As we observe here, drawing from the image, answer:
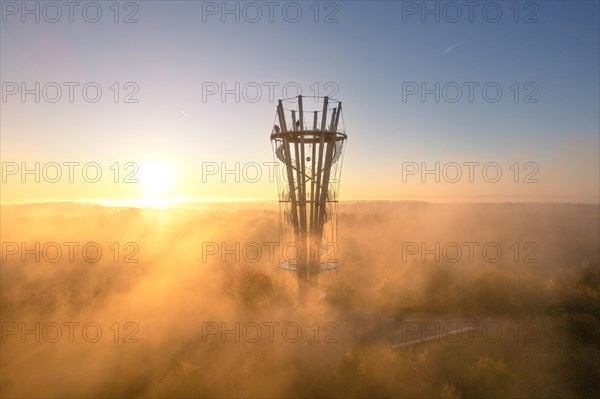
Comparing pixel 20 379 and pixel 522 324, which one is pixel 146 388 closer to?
pixel 20 379

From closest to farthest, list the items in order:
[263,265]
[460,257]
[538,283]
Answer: [538,283] < [263,265] < [460,257]

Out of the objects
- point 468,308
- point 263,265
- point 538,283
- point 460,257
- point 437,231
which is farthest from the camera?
point 437,231

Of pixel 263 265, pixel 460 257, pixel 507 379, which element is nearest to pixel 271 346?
pixel 507 379

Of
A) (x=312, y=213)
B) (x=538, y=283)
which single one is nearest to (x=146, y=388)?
(x=312, y=213)

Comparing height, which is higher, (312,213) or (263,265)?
→ (312,213)

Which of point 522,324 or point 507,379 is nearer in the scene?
point 507,379

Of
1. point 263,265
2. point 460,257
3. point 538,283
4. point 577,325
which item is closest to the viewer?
point 577,325

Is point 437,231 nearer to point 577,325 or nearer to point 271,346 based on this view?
point 577,325

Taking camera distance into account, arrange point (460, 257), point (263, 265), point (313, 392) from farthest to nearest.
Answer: point (460, 257) → point (263, 265) → point (313, 392)

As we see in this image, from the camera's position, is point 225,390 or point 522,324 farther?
point 522,324
